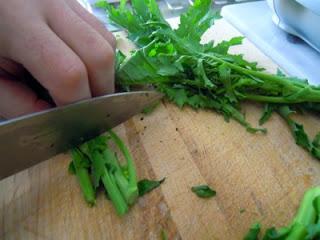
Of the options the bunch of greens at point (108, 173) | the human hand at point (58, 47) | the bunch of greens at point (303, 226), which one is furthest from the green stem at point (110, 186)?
the bunch of greens at point (303, 226)

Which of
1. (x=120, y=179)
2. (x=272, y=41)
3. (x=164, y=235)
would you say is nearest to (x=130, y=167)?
(x=120, y=179)

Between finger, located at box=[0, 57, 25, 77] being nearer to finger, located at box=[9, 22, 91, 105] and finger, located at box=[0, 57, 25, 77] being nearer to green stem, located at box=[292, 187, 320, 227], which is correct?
finger, located at box=[9, 22, 91, 105]

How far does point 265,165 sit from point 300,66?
0.43 meters

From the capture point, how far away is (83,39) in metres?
0.72

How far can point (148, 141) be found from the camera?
91 centimetres

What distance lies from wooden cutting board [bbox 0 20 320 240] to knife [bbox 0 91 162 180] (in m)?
0.06

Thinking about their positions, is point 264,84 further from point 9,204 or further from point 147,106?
point 9,204

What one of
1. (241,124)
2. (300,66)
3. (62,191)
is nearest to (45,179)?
(62,191)

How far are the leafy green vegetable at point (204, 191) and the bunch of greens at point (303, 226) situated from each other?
0.11 m

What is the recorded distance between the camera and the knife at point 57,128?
2.31 ft

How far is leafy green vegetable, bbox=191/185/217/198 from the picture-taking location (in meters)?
0.78

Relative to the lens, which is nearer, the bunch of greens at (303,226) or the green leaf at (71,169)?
the bunch of greens at (303,226)

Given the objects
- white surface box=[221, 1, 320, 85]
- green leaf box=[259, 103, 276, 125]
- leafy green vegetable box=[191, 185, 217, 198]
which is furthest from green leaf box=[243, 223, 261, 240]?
white surface box=[221, 1, 320, 85]

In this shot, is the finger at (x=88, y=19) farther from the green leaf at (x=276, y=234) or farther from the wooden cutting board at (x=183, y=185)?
the green leaf at (x=276, y=234)
